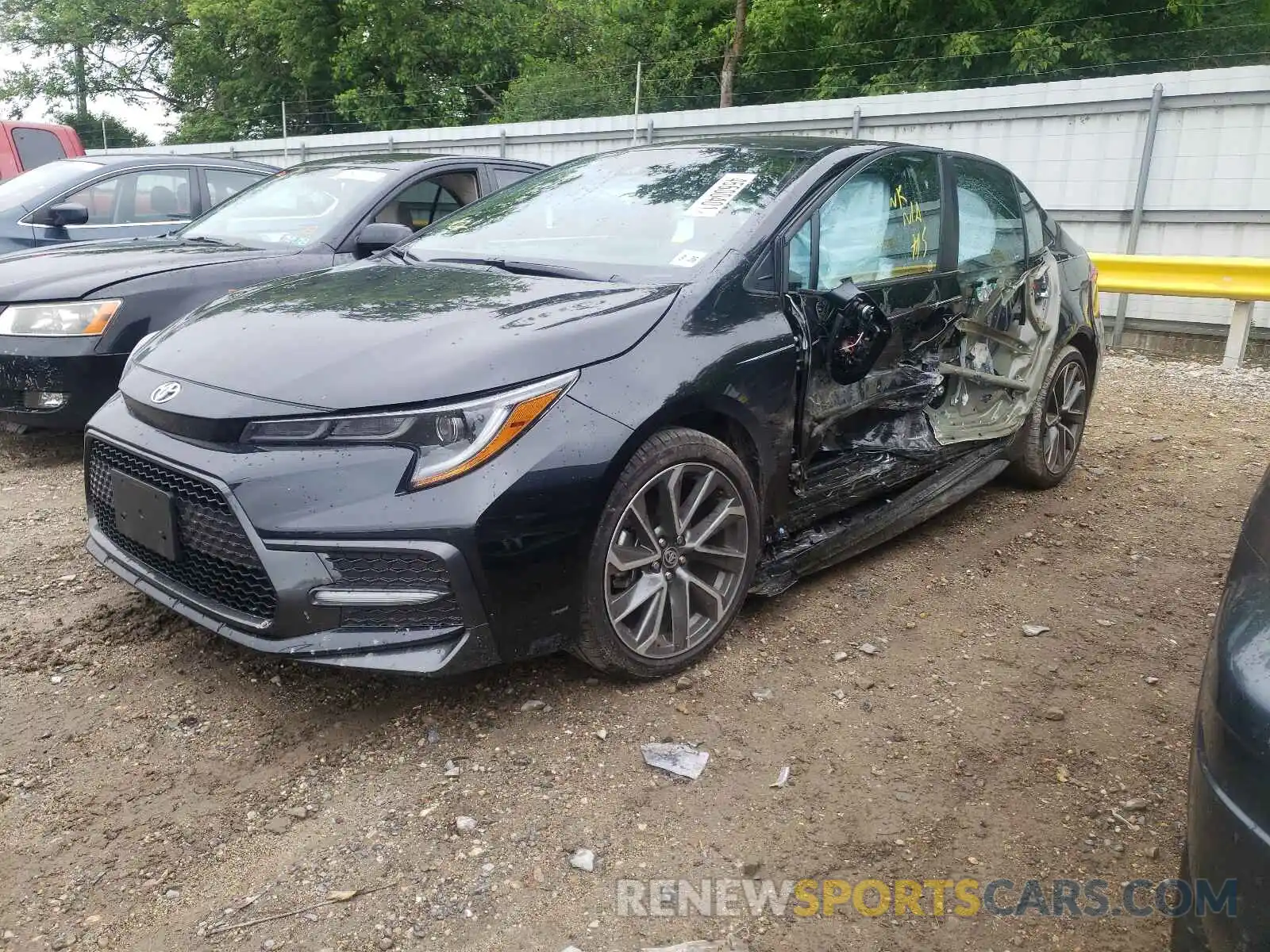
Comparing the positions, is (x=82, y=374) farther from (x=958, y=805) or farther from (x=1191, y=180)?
(x=1191, y=180)

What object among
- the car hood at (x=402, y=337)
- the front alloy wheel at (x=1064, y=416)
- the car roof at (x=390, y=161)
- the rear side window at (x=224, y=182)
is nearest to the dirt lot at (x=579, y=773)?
the car hood at (x=402, y=337)

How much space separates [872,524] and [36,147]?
10.2 m

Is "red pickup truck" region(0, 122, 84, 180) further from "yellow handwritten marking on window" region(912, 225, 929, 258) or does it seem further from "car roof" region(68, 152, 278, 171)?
"yellow handwritten marking on window" region(912, 225, 929, 258)

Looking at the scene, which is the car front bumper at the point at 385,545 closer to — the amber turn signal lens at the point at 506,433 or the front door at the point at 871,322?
the amber turn signal lens at the point at 506,433

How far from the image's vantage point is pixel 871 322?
3.37 m

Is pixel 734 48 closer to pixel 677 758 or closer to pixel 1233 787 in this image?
pixel 677 758

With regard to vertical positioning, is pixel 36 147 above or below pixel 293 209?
above

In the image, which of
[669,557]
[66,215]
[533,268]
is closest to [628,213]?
[533,268]

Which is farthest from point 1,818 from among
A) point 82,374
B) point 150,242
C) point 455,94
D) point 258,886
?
point 455,94

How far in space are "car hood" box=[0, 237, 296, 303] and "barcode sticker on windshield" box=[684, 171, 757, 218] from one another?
8.60ft

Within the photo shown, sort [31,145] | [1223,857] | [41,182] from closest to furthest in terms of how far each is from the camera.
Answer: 1. [1223,857]
2. [41,182]
3. [31,145]

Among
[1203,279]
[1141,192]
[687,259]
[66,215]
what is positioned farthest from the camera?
[1141,192]

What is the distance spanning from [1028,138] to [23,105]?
3682 cm

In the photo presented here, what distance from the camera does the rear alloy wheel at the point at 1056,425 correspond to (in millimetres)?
4566
